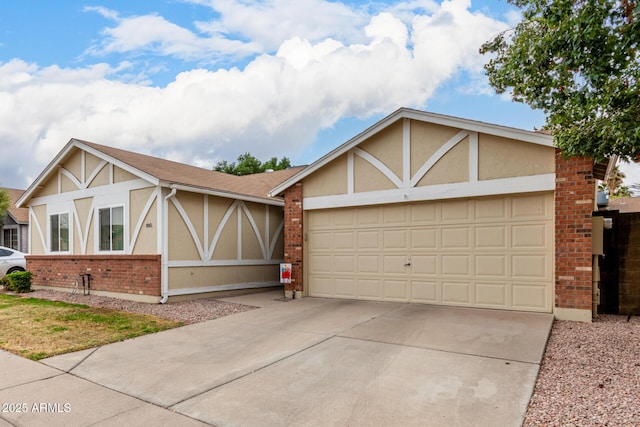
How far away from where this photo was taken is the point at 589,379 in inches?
161

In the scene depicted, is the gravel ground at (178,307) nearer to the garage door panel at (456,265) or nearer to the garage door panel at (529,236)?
the garage door panel at (456,265)

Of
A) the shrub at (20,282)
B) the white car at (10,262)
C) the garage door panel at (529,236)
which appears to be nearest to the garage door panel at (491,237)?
the garage door panel at (529,236)

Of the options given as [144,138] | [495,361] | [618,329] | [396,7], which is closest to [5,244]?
[144,138]

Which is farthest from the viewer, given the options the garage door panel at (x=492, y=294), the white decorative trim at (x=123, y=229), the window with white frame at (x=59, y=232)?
the window with white frame at (x=59, y=232)

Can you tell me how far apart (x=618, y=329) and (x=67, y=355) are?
8595mm

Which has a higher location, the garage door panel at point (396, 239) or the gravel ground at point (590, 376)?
the garage door panel at point (396, 239)

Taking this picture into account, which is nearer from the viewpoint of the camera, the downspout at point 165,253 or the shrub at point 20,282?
the downspout at point 165,253

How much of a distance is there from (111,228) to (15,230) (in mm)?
14888

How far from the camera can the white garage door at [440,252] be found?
24.3ft

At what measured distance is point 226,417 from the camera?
3473 mm

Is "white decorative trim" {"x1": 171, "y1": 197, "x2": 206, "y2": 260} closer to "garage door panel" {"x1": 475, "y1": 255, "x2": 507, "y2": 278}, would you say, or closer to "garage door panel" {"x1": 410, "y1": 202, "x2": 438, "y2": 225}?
"garage door panel" {"x1": 410, "y1": 202, "x2": 438, "y2": 225}

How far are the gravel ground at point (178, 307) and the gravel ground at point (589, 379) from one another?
6227 mm

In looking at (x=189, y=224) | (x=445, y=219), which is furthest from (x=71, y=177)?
(x=445, y=219)

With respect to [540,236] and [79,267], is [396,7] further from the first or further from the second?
[79,267]
